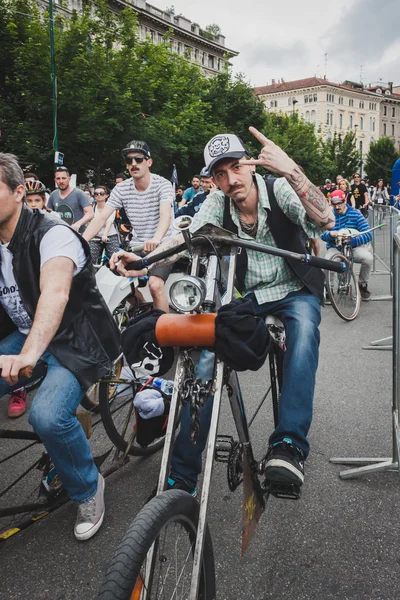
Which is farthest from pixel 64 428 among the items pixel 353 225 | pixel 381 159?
pixel 381 159

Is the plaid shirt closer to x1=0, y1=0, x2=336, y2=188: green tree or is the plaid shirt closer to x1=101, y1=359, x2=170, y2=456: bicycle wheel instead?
x1=101, y1=359, x2=170, y2=456: bicycle wheel

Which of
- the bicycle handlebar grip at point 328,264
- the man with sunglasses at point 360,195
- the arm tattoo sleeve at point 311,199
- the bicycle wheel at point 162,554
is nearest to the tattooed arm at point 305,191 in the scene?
the arm tattoo sleeve at point 311,199

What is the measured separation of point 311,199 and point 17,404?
314 centimetres

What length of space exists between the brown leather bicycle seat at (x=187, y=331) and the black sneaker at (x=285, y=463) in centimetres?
65

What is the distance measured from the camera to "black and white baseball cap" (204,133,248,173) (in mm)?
2551

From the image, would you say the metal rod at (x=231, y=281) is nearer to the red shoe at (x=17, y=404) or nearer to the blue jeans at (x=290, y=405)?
the blue jeans at (x=290, y=405)

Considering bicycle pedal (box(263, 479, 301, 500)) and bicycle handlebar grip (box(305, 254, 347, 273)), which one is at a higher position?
bicycle handlebar grip (box(305, 254, 347, 273))

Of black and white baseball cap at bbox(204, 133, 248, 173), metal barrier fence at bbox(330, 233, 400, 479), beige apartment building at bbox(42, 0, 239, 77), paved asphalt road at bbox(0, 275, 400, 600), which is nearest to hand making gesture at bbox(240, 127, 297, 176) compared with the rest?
black and white baseball cap at bbox(204, 133, 248, 173)

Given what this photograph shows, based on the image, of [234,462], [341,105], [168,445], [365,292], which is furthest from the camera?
[341,105]

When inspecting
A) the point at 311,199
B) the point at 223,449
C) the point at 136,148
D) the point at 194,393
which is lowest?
the point at 223,449

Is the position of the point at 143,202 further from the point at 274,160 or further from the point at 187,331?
the point at 187,331

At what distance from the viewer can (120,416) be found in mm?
3410

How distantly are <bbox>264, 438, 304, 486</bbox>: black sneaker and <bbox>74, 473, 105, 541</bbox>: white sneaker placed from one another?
1039 mm

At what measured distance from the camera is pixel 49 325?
2.20 m
